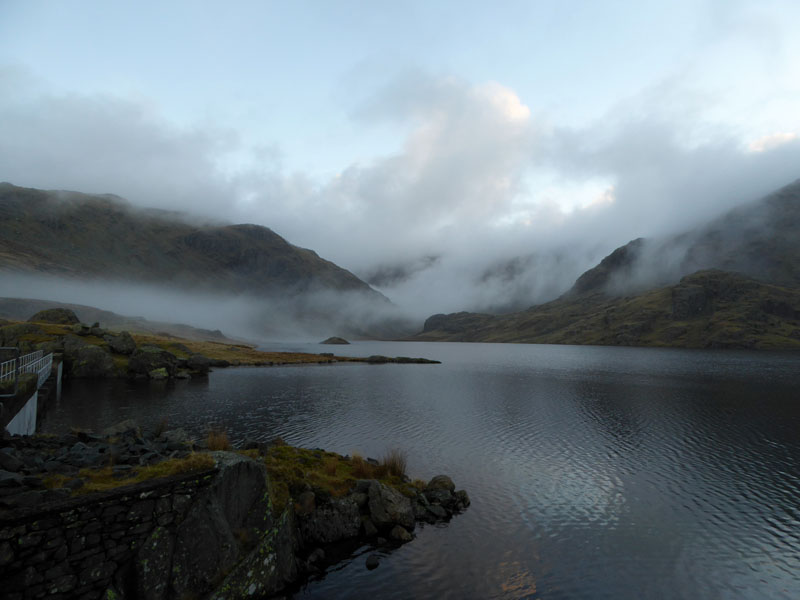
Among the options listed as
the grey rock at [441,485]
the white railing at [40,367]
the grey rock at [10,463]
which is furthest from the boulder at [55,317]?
the grey rock at [441,485]

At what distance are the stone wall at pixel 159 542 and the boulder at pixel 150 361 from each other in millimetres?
80885

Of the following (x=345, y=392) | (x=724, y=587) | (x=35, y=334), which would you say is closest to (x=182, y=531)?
(x=724, y=587)

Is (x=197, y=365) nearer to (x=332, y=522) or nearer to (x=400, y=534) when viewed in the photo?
(x=332, y=522)

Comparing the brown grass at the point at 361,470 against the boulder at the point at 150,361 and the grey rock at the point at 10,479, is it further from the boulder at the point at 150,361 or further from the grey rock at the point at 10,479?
the boulder at the point at 150,361

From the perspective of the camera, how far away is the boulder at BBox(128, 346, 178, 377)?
83.0m

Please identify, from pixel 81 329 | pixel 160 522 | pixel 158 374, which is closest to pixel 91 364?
pixel 158 374

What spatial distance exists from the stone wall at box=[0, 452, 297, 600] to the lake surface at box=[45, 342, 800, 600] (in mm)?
3360

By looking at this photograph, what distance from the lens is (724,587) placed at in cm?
1862

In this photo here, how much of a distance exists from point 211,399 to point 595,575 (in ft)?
193

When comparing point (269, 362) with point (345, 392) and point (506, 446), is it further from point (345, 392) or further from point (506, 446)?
point (506, 446)

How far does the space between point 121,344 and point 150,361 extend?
32.3 ft

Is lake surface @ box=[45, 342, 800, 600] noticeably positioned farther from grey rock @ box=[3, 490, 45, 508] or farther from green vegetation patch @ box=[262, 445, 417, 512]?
grey rock @ box=[3, 490, 45, 508]

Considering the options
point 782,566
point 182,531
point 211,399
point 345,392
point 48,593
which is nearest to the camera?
point 48,593

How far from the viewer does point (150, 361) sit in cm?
8469
